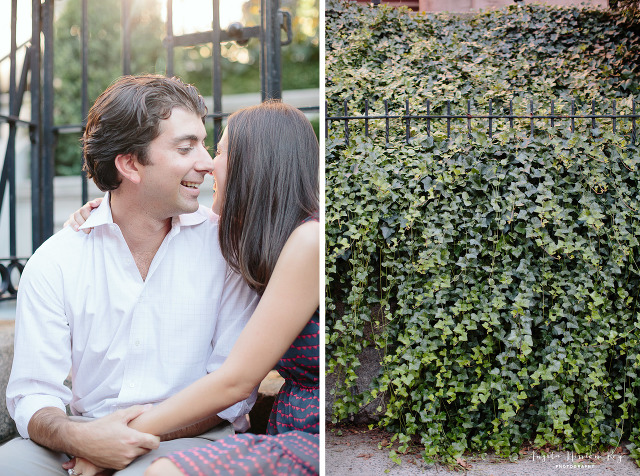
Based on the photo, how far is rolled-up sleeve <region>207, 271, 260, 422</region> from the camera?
1.63m

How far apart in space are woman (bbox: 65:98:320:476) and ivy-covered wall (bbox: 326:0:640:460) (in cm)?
97

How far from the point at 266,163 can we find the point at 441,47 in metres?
2.94

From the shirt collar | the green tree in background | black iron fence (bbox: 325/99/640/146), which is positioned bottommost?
the shirt collar

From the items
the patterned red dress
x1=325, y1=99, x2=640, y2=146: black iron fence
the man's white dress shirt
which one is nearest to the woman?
the patterned red dress

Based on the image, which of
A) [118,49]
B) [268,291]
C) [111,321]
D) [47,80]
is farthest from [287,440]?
[118,49]

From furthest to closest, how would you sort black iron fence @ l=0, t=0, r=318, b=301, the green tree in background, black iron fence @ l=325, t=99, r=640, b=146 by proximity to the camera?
1. black iron fence @ l=325, t=99, r=640, b=146
2. the green tree in background
3. black iron fence @ l=0, t=0, r=318, b=301

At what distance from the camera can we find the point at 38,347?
1497 millimetres

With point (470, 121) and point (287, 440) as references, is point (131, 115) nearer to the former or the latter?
point (287, 440)

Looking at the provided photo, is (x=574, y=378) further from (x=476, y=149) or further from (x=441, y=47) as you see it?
(x=441, y=47)

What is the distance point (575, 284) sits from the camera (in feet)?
8.61

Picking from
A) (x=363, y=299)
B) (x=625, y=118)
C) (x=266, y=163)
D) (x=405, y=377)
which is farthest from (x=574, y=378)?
(x=266, y=163)

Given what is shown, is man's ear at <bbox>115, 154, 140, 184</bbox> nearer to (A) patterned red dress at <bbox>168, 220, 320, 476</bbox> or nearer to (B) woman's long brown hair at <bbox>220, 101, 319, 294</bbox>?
(B) woman's long brown hair at <bbox>220, 101, 319, 294</bbox>

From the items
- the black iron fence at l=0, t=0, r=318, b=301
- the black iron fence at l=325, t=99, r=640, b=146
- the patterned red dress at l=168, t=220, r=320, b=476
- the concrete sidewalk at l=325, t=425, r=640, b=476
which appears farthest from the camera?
the black iron fence at l=325, t=99, r=640, b=146

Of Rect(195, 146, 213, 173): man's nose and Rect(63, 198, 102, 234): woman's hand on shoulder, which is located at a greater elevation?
Rect(195, 146, 213, 173): man's nose
